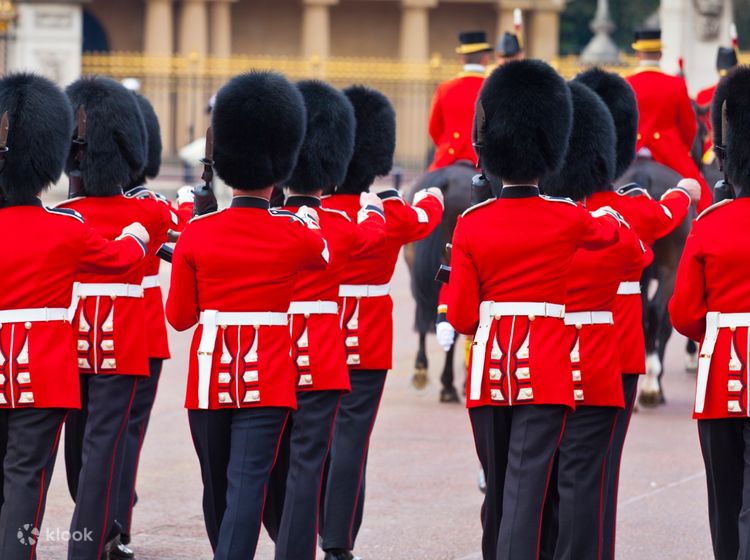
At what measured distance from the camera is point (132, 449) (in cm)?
604

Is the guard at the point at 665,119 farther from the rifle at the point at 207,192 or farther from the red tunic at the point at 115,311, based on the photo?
the rifle at the point at 207,192

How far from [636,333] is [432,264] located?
3740 mm

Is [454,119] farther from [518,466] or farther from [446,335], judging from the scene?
[518,466]

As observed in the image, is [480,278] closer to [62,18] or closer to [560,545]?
[560,545]

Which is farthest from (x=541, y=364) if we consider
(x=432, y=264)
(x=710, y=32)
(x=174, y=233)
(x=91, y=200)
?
(x=710, y=32)

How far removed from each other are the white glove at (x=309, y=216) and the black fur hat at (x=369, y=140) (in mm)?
734

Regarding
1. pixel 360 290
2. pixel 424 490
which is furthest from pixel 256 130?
pixel 424 490

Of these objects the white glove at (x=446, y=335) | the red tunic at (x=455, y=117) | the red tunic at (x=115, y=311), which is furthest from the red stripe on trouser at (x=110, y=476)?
the red tunic at (x=455, y=117)

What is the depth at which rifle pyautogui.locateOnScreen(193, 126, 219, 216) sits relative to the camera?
16.9 ft

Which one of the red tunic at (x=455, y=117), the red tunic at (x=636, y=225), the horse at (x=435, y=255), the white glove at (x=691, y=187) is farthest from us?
the red tunic at (x=455, y=117)

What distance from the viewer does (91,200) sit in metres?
5.87

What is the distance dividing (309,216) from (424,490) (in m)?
2.29

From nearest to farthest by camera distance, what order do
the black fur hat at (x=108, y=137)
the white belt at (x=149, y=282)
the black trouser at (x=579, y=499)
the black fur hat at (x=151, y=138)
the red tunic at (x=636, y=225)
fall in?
the black trouser at (x=579, y=499), the red tunic at (x=636, y=225), the black fur hat at (x=108, y=137), the white belt at (x=149, y=282), the black fur hat at (x=151, y=138)

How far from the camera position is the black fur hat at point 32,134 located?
5.12m
